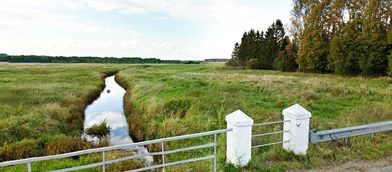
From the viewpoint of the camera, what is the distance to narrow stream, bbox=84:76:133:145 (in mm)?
16359

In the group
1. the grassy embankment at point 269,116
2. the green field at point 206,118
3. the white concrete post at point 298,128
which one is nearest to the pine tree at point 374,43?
the grassy embankment at point 269,116

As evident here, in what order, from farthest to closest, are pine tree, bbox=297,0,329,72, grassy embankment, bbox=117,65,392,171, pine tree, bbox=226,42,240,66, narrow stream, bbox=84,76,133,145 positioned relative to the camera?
1. pine tree, bbox=226,42,240,66
2. pine tree, bbox=297,0,329,72
3. narrow stream, bbox=84,76,133,145
4. grassy embankment, bbox=117,65,392,171

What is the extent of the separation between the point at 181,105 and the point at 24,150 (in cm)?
880

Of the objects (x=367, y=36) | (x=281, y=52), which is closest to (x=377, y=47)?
(x=367, y=36)

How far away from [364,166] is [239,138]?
127 inches

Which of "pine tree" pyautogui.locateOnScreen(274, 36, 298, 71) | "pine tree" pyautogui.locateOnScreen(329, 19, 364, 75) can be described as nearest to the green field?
"pine tree" pyautogui.locateOnScreen(329, 19, 364, 75)

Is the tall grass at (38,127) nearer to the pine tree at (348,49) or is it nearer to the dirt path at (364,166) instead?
the dirt path at (364,166)

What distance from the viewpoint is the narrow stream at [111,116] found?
1636 cm

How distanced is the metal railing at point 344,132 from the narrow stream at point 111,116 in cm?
943

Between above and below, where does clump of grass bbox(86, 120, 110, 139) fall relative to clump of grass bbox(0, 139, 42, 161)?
below

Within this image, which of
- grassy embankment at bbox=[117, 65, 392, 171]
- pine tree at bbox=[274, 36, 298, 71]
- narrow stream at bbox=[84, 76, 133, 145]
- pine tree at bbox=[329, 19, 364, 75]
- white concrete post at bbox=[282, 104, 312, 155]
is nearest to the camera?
white concrete post at bbox=[282, 104, 312, 155]

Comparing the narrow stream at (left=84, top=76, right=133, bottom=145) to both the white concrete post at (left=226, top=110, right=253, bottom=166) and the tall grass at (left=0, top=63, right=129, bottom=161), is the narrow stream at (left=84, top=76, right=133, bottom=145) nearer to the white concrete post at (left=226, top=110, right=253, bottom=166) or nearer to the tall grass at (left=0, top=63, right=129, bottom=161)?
the tall grass at (left=0, top=63, right=129, bottom=161)

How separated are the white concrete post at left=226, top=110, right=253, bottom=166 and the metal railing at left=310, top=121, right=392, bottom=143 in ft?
7.03

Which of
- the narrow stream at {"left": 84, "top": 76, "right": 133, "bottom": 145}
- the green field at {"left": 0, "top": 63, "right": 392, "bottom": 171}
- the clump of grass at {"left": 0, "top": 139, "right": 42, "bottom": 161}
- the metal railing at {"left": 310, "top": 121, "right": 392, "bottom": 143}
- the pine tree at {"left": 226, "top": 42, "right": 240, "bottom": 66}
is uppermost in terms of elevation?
the pine tree at {"left": 226, "top": 42, "right": 240, "bottom": 66}
